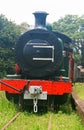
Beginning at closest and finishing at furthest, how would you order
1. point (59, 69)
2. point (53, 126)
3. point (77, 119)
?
1. point (53, 126)
2. point (77, 119)
3. point (59, 69)

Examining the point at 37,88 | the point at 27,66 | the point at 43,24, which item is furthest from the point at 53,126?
the point at 43,24

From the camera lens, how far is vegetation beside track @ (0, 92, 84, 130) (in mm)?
7289

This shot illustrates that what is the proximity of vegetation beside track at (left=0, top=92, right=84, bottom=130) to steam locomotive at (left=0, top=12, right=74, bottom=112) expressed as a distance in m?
0.32

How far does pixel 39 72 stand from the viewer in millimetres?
9719

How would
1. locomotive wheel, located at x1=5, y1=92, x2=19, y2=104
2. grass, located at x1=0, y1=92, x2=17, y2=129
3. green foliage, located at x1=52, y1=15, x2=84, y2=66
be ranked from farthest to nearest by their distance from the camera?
green foliage, located at x1=52, y1=15, x2=84, y2=66 < locomotive wheel, located at x1=5, y1=92, x2=19, y2=104 < grass, located at x1=0, y1=92, x2=17, y2=129

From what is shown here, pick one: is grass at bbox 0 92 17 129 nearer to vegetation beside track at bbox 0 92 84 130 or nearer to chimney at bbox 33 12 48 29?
vegetation beside track at bbox 0 92 84 130

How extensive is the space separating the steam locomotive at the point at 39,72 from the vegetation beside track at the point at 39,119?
0.32 metres

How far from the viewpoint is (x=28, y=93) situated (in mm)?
9227

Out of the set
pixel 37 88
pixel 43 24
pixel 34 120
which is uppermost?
pixel 43 24

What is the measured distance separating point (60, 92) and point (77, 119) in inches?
43.8

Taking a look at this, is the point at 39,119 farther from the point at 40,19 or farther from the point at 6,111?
the point at 40,19

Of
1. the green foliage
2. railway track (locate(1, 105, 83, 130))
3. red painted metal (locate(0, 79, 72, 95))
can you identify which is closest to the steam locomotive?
red painted metal (locate(0, 79, 72, 95))

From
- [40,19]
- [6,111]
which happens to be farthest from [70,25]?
[6,111]

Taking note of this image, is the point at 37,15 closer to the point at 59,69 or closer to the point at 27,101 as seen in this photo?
the point at 59,69
